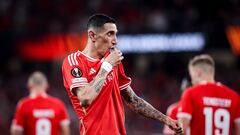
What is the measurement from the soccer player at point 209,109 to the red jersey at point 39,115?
2.54 metres

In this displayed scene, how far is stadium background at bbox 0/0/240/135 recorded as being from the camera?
19.4 metres

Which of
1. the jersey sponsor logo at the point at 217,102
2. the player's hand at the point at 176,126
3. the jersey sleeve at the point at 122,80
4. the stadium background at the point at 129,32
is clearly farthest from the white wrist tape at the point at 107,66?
the stadium background at the point at 129,32

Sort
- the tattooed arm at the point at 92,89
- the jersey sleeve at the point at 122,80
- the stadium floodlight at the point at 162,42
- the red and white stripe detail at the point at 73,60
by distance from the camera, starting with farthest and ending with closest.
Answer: the stadium floodlight at the point at 162,42 → the jersey sleeve at the point at 122,80 → the red and white stripe detail at the point at 73,60 → the tattooed arm at the point at 92,89

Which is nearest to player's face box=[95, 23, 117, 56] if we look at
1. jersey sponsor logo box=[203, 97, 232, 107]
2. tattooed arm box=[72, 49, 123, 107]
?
tattooed arm box=[72, 49, 123, 107]

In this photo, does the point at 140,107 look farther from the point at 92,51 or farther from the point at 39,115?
the point at 39,115

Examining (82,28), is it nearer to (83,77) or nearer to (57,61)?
(57,61)

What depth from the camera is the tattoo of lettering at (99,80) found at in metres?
5.68

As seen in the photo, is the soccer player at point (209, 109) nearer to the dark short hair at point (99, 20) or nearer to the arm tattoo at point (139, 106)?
the arm tattoo at point (139, 106)

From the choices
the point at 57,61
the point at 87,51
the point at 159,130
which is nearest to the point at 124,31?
the point at 57,61

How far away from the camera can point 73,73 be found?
591 cm

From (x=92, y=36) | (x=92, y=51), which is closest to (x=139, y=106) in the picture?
(x=92, y=51)

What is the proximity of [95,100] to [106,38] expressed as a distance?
0.56m

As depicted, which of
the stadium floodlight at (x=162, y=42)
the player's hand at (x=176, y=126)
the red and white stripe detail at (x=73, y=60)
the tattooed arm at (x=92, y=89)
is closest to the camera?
the tattooed arm at (x=92, y=89)

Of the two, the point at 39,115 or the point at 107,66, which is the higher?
A: the point at 107,66
